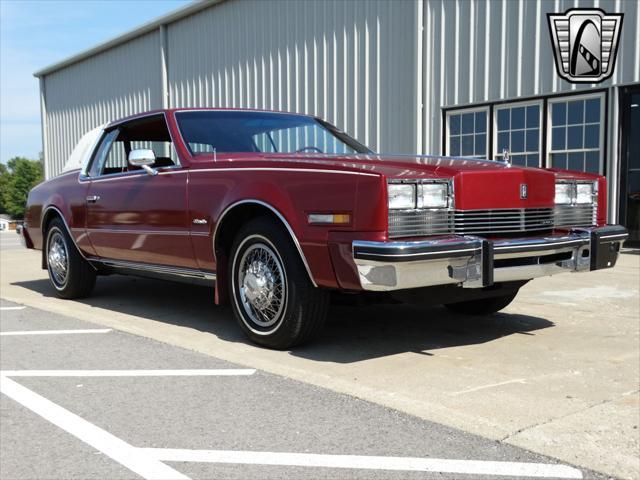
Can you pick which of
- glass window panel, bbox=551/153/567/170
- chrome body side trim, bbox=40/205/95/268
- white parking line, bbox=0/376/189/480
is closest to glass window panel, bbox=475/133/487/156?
Result: glass window panel, bbox=551/153/567/170

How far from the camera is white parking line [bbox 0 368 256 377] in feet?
12.4

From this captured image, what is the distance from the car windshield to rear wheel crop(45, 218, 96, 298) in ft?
6.76

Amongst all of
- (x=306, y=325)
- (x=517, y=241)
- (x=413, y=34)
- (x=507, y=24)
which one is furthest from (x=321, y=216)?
(x=413, y=34)

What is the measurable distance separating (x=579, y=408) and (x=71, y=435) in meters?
2.27

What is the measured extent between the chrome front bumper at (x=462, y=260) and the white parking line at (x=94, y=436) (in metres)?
1.44

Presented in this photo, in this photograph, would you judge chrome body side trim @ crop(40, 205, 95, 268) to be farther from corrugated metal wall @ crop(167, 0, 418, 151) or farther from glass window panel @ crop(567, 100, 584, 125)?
glass window panel @ crop(567, 100, 584, 125)

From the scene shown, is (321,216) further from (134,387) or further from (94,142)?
(94,142)

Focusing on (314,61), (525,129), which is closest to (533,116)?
(525,129)

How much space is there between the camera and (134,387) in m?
3.59

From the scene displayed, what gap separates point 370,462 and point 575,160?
30.2 ft

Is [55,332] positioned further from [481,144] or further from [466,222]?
[481,144]

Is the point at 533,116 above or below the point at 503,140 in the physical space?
above

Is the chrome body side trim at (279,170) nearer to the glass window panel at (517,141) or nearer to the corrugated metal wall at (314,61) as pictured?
the glass window panel at (517,141)

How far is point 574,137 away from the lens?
419 inches
